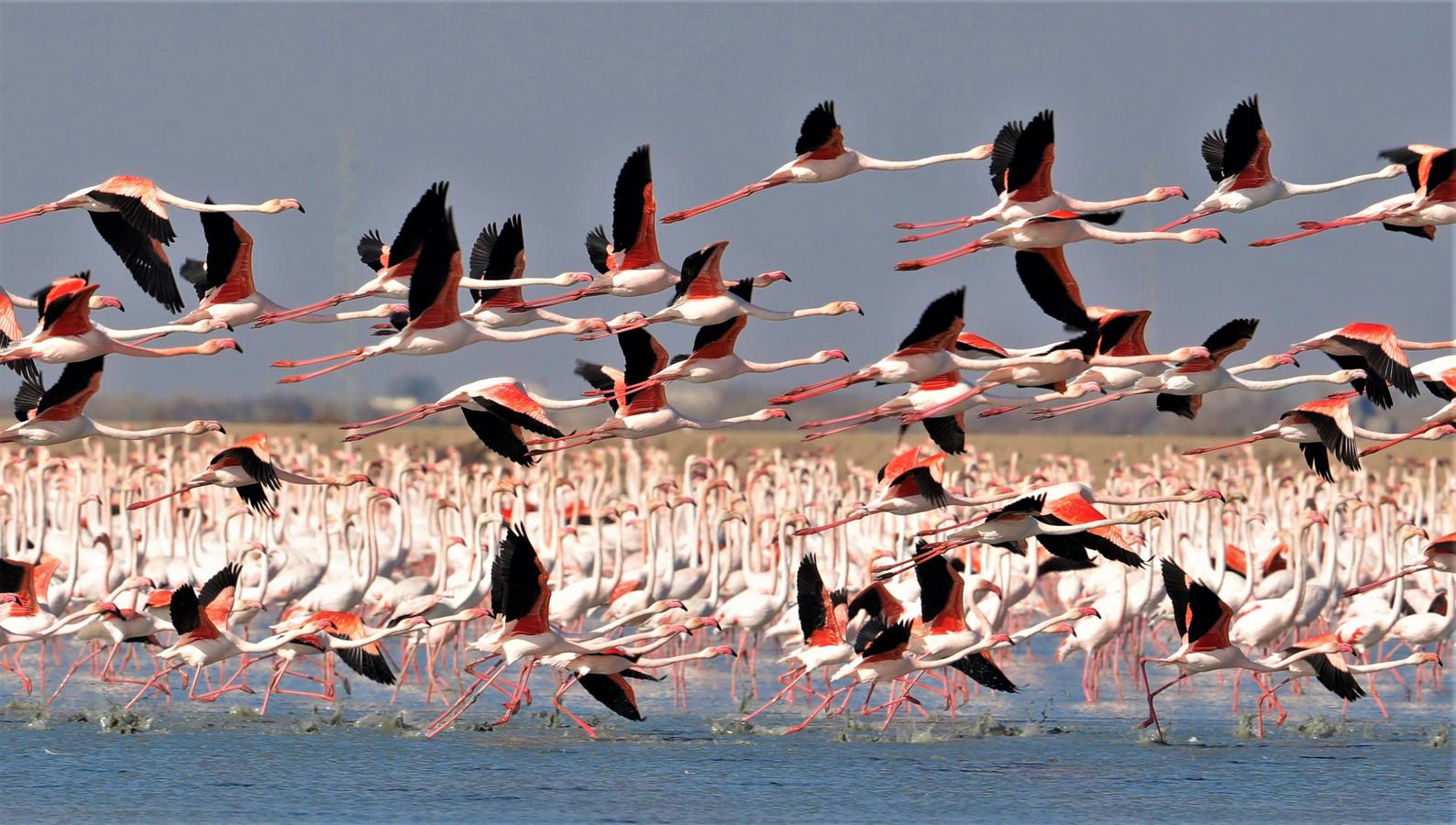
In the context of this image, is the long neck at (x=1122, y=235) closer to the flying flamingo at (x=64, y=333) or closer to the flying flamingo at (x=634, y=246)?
the flying flamingo at (x=634, y=246)

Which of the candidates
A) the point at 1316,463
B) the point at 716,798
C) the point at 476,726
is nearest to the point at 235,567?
the point at 476,726

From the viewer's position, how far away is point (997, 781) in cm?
1695

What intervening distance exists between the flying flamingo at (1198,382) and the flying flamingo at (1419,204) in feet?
2.30

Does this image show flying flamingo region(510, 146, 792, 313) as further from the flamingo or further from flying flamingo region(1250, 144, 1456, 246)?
flying flamingo region(1250, 144, 1456, 246)

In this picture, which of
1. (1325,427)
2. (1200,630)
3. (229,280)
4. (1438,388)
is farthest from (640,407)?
(1438,388)

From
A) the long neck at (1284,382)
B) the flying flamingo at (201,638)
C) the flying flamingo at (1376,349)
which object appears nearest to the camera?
the flying flamingo at (1376,349)

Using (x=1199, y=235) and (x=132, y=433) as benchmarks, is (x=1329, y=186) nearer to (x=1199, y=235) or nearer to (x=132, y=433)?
(x=1199, y=235)

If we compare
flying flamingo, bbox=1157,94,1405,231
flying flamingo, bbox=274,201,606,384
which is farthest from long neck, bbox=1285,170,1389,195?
flying flamingo, bbox=274,201,606,384

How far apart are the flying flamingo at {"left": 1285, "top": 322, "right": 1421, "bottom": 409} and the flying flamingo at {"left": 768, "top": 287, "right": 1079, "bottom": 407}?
1795 mm

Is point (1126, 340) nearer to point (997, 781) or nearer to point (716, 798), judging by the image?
point (997, 781)

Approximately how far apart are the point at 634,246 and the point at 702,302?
0.66m

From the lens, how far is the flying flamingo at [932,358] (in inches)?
592

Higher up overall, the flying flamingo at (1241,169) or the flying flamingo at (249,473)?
the flying flamingo at (1241,169)

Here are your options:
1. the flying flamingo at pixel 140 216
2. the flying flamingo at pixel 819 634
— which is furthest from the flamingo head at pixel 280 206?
the flying flamingo at pixel 819 634
